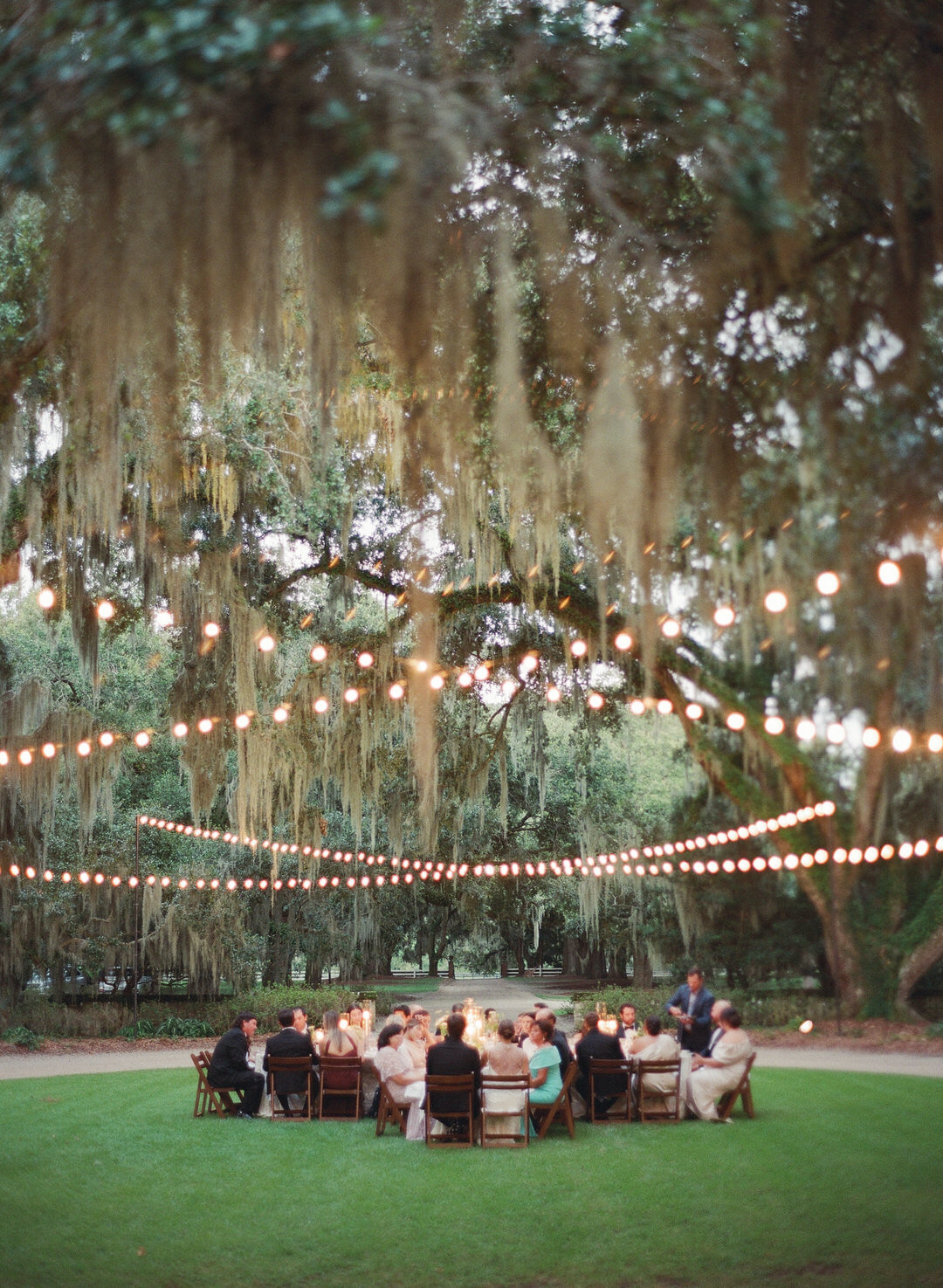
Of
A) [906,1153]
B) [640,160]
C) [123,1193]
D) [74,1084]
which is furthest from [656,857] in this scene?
[640,160]

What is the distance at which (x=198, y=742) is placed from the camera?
1287 cm

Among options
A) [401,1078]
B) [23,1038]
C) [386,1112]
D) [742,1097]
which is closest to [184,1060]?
[23,1038]

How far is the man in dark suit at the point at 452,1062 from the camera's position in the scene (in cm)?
778

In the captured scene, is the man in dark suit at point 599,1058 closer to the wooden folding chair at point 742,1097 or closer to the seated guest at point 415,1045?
the wooden folding chair at point 742,1097

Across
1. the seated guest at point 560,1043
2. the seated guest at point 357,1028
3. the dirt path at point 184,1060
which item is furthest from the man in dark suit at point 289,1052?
the dirt path at point 184,1060

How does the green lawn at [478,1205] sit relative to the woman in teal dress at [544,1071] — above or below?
below

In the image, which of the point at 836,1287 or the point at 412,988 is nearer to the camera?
the point at 836,1287

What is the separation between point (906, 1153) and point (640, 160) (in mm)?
5920

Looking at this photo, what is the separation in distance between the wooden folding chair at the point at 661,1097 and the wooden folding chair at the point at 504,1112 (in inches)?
43.3

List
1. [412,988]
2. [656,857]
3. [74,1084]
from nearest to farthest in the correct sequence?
[74,1084] → [656,857] → [412,988]

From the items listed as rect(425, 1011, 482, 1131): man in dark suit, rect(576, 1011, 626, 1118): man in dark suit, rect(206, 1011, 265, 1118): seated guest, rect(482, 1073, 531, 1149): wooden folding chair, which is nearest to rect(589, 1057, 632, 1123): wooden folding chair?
rect(576, 1011, 626, 1118): man in dark suit

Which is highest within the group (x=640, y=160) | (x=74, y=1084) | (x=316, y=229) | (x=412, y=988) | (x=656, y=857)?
(x=640, y=160)

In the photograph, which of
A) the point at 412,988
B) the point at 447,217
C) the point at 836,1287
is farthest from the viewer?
the point at 412,988

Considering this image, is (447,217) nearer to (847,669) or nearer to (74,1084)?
(847,669)
